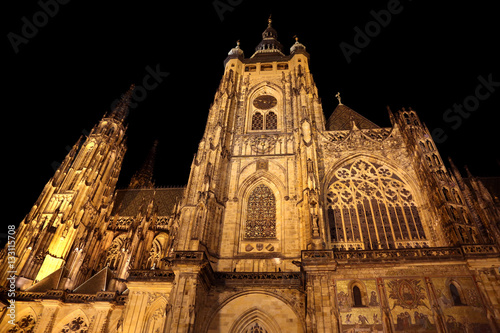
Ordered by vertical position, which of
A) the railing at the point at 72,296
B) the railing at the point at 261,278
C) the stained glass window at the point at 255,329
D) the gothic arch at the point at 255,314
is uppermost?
the railing at the point at 261,278

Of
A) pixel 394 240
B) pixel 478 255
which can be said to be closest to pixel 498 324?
pixel 478 255

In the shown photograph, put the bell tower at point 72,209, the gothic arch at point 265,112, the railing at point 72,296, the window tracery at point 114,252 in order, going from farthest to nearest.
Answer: the window tracery at point 114,252 < the gothic arch at point 265,112 < the bell tower at point 72,209 < the railing at point 72,296

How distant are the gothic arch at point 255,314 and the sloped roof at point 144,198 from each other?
14.7 metres

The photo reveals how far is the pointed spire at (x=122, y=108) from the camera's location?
1508 inches

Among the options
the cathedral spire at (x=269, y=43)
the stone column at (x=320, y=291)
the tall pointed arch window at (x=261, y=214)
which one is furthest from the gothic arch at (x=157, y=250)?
the cathedral spire at (x=269, y=43)

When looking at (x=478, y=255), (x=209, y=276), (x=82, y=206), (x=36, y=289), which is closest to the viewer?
(x=478, y=255)

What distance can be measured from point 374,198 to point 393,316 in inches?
303

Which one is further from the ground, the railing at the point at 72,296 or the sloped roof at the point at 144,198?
the sloped roof at the point at 144,198

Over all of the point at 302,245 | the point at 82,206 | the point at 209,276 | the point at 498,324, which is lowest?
the point at 498,324

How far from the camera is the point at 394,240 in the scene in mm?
17359

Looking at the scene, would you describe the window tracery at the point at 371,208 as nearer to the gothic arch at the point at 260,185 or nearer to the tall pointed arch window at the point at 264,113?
the gothic arch at the point at 260,185

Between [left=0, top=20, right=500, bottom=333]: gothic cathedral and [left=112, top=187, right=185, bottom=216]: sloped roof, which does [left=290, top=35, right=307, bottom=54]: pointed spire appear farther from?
[left=112, top=187, right=185, bottom=216]: sloped roof

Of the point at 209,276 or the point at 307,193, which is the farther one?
the point at 307,193

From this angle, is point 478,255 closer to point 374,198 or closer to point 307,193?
point 374,198
